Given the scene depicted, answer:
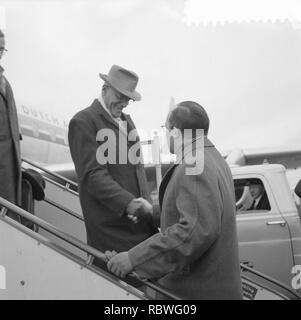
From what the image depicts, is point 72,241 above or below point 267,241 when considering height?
above

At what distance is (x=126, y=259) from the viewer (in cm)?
282

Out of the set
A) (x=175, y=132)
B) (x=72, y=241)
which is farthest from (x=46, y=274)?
(x=175, y=132)

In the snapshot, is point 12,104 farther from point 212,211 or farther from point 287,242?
point 287,242

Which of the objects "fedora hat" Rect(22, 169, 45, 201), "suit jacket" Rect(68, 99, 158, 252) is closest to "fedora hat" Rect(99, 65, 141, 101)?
"suit jacket" Rect(68, 99, 158, 252)

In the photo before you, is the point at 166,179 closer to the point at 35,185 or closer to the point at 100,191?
the point at 100,191

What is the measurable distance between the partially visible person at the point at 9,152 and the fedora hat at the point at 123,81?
57cm

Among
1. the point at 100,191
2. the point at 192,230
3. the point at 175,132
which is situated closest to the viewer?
the point at 192,230

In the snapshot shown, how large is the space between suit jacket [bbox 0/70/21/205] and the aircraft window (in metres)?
3.32

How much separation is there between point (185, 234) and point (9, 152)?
4.13ft

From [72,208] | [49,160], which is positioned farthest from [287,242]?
[49,160]

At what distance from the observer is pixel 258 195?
6496mm
